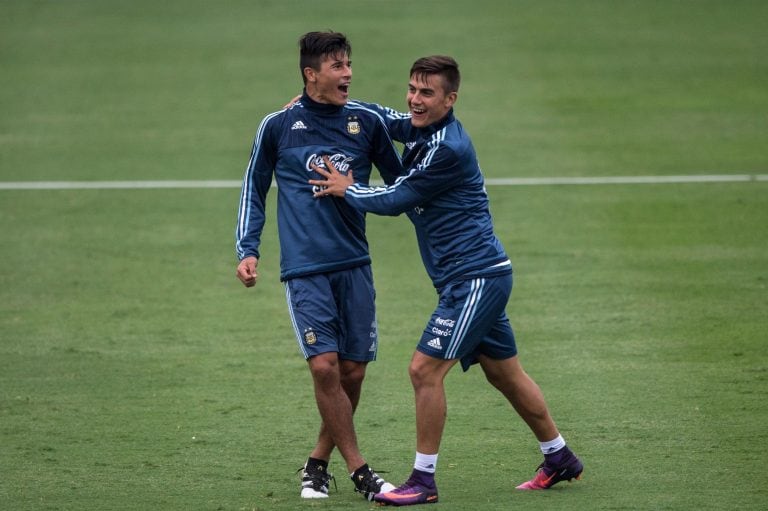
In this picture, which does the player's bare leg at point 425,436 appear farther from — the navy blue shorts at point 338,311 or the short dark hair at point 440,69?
the short dark hair at point 440,69

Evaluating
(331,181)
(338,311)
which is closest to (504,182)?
(338,311)

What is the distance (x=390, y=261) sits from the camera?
1251cm

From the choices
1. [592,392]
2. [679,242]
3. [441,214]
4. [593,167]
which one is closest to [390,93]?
[593,167]

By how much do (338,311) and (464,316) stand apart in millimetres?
758

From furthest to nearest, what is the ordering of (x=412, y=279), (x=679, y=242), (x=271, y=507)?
(x=679, y=242)
(x=412, y=279)
(x=271, y=507)

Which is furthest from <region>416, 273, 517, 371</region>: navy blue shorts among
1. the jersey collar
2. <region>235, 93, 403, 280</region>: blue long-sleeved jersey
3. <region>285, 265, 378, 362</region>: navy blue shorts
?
the jersey collar

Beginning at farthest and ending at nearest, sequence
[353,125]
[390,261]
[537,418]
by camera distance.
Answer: [390,261], [353,125], [537,418]

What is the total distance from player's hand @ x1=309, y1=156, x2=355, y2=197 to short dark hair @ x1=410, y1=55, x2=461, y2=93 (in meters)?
0.66

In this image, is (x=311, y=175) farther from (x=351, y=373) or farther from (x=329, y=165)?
(x=351, y=373)

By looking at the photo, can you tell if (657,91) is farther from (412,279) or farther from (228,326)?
(228,326)

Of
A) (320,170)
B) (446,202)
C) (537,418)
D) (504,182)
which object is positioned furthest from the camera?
(504,182)

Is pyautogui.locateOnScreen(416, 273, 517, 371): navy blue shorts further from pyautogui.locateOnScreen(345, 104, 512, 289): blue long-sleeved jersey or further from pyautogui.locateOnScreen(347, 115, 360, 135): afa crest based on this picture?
pyautogui.locateOnScreen(347, 115, 360, 135): afa crest

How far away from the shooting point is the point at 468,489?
22.8 feet

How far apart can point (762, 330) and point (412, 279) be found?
3266 millimetres
